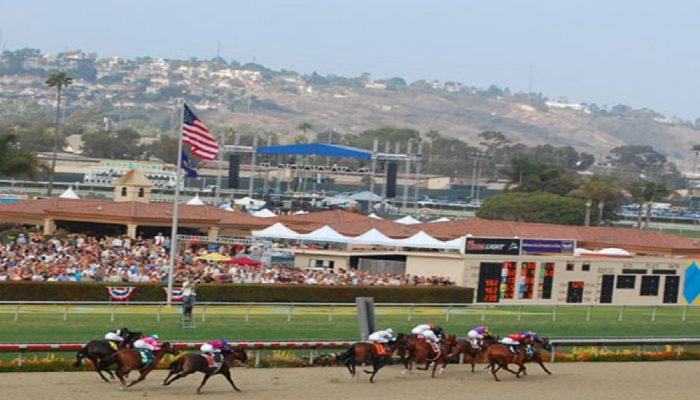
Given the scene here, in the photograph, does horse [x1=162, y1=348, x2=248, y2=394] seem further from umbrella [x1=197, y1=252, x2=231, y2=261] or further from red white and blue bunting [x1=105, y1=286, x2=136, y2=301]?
umbrella [x1=197, y1=252, x2=231, y2=261]

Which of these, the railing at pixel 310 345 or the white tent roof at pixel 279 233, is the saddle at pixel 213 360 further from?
the white tent roof at pixel 279 233

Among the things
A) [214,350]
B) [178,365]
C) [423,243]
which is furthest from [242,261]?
[178,365]

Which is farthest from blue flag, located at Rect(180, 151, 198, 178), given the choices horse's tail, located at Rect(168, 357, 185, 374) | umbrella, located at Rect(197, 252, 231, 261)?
horse's tail, located at Rect(168, 357, 185, 374)

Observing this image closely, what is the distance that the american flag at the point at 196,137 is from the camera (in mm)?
25469

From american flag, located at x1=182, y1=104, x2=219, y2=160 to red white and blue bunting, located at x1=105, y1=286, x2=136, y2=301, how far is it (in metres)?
2.93

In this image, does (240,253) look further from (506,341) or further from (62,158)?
(62,158)

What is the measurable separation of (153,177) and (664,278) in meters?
57.7

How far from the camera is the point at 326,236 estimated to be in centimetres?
3600

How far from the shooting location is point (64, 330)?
19.5 m

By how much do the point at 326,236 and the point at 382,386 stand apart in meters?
20.0

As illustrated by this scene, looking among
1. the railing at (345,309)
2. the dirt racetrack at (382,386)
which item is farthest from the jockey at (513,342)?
the railing at (345,309)

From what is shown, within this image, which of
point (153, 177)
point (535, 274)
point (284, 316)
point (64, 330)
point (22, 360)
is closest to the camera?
point (22, 360)

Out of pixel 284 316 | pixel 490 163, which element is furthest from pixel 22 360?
pixel 490 163

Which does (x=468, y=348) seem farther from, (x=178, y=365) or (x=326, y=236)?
(x=326, y=236)
